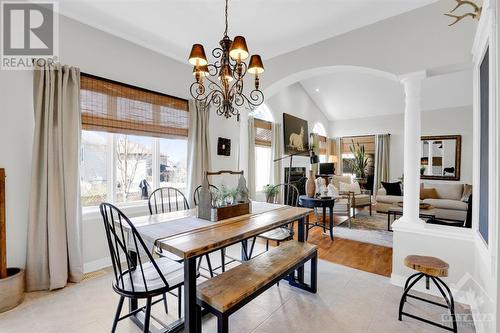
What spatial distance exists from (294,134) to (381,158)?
324 cm

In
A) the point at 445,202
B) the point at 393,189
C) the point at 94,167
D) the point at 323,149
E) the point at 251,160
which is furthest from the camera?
the point at 323,149

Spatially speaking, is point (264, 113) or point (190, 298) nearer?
point (190, 298)

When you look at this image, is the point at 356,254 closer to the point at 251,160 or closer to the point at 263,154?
the point at 251,160

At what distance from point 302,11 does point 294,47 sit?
0.81 metres

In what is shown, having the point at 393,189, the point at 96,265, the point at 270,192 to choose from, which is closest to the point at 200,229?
the point at 96,265

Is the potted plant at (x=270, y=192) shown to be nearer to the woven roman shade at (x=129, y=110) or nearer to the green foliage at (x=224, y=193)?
the woven roman shade at (x=129, y=110)

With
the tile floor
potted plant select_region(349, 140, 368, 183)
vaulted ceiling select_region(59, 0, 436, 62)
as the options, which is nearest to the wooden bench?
the tile floor

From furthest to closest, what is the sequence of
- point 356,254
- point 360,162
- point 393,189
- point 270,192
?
point 360,162 < point 393,189 < point 270,192 < point 356,254

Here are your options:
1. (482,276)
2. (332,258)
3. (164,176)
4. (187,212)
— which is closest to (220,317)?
(187,212)

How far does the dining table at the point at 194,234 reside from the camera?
5.09 feet

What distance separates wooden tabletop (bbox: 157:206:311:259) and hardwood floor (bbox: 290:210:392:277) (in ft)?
4.28

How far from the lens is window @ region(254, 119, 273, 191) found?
5.53m

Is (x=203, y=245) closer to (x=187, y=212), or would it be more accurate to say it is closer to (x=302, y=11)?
(x=187, y=212)

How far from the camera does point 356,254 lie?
3.53 meters
